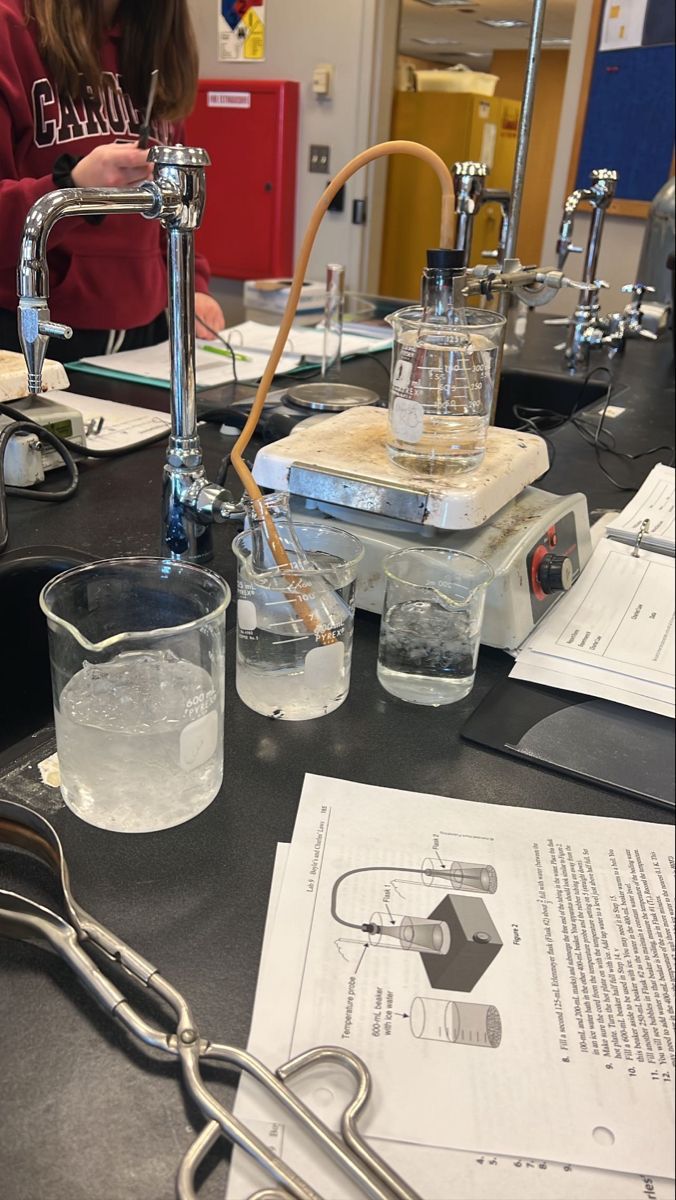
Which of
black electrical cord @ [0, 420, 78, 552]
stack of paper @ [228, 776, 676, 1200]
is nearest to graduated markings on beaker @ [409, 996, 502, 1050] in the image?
stack of paper @ [228, 776, 676, 1200]

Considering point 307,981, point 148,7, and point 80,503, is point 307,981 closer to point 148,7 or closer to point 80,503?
point 80,503

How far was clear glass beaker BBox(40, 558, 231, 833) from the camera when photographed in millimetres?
529

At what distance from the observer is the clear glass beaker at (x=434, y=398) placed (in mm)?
742

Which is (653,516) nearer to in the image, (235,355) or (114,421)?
(114,421)

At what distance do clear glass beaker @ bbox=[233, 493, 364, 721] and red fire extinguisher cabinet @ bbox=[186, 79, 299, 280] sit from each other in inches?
124

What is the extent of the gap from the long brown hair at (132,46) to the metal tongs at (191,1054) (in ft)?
4.21

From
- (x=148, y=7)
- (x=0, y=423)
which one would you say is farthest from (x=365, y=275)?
(x=0, y=423)

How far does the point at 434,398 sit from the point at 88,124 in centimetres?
104

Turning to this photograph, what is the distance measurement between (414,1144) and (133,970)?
0.16 m

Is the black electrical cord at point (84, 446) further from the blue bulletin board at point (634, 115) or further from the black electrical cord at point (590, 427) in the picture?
the blue bulletin board at point (634, 115)

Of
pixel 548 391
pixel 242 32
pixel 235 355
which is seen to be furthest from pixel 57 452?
pixel 242 32

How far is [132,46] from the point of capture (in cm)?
146

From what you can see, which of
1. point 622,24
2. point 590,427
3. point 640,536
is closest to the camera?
point 640,536

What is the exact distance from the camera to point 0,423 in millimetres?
992
